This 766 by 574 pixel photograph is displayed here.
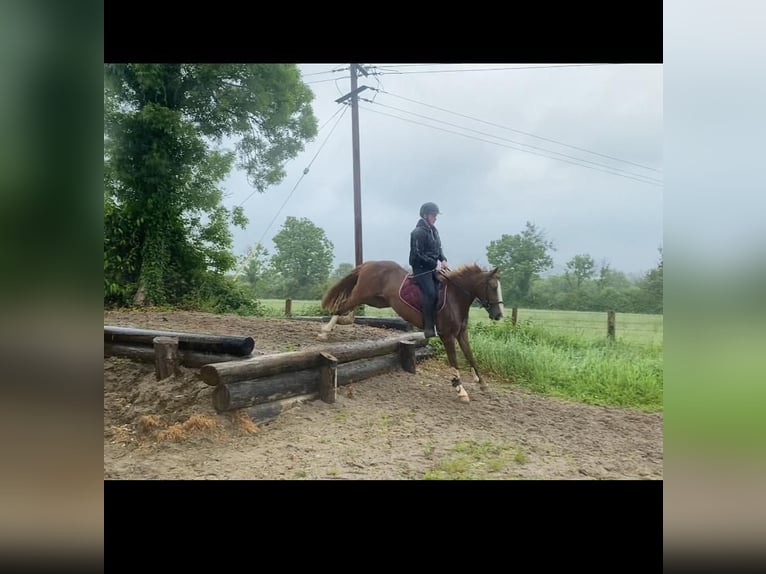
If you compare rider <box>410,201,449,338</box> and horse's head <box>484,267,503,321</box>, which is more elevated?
rider <box>410,201,449,338</box>

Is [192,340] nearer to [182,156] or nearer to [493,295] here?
[182,156]

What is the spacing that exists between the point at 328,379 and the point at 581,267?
7.29 feet

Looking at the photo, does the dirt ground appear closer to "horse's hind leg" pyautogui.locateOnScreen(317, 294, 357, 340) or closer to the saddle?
"horse's hind leg" pyautogui.locateOnScreen(317, 294, 357, 340)

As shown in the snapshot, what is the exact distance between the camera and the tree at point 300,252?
379 centimetres

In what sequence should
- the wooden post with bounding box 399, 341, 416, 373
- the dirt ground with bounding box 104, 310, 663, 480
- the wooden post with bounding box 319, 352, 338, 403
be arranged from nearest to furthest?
1. the dirt ground with bounding box 104, 310, 663, 480
2. the wooden post with bounding box 319, 352, 338, 403
3. the wooden post with bounding box 399, 341, 416, 373

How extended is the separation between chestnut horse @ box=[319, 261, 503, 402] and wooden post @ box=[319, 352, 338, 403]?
0.26 metres

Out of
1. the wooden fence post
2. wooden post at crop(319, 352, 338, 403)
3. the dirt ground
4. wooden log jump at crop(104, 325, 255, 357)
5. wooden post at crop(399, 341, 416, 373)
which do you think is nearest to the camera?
the dirt ground

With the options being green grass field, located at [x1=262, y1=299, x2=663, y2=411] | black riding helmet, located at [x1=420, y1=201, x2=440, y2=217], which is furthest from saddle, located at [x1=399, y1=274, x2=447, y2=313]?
black riding helmet, located at [x1=420, y1=201, x2=440, y2=217]

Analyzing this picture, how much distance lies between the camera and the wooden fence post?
12.3ft

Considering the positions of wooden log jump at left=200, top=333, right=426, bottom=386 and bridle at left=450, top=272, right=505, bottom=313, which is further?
bridle at left=450, top=272, right=505, bottom=313

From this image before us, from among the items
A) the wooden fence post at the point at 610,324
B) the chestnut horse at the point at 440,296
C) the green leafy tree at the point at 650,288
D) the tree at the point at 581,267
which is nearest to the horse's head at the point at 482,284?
the chestnut horse at the point at 440,296

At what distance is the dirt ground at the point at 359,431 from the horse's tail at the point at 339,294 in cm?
24

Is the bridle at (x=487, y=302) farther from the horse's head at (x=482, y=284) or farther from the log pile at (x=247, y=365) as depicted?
the log pile at (x=247, y=365)

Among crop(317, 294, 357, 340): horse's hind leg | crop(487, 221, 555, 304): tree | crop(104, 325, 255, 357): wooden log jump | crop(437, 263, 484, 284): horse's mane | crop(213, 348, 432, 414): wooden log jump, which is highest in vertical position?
crop(487, 221, 555, 304): tree
